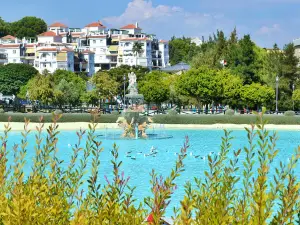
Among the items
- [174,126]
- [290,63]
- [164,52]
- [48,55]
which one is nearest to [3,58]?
[48,55]

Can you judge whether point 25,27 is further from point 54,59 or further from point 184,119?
point 184,119

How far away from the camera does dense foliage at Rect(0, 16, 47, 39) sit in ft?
520

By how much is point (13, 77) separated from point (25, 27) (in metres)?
66.4

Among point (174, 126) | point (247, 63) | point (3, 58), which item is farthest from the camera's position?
point (3, 58)

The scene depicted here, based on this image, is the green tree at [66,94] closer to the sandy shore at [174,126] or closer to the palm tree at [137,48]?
the sandy shore at [174,126]

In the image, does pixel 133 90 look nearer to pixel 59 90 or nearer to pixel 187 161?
pixel 187 161

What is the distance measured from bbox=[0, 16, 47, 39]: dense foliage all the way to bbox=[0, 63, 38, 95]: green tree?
54.8m

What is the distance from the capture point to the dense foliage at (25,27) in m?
159

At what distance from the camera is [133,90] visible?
4544cm

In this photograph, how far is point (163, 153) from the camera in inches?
1242

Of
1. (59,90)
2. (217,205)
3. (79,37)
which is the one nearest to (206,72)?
(59,90)

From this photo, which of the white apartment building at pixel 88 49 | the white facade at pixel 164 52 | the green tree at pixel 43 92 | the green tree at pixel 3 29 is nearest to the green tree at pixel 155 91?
the green tree at pixel 43 92

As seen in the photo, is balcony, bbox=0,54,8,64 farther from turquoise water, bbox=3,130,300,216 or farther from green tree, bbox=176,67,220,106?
turquoise water, bbox=3,130,300,216

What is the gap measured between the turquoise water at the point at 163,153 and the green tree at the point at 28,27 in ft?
391
